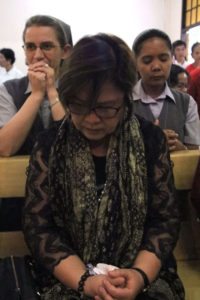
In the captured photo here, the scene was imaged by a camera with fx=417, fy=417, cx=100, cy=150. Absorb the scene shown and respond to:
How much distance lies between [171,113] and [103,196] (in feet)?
3.35

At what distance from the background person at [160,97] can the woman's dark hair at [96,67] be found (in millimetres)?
918

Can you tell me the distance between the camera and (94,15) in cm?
899

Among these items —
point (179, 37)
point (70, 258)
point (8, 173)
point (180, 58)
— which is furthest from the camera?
point (179, 37)

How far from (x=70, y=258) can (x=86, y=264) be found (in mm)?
68

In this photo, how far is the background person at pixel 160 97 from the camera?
2.20 meters

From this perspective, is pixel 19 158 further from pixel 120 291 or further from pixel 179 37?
pixel 179 37

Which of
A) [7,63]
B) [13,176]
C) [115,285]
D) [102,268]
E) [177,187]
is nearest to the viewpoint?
[115,285]

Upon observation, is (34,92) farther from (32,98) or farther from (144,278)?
(144,278)

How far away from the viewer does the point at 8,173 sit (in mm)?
1618

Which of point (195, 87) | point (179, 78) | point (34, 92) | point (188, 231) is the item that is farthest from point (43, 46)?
point (195, 87)

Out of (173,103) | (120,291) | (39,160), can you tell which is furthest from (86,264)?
(173,103)

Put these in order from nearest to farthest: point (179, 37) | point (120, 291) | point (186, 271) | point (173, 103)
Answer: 1. point (120, 291)
2. point (186, 271)
3. point (173, 103)
4. point (179, 37)

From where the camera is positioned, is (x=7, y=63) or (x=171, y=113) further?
(x=7, y=63)

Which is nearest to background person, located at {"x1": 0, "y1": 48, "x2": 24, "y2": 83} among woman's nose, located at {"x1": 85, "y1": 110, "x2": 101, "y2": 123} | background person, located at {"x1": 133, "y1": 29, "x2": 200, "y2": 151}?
background person, located at {"x1": 133, "y1": 29, "x2": 200, "y2": 151}
